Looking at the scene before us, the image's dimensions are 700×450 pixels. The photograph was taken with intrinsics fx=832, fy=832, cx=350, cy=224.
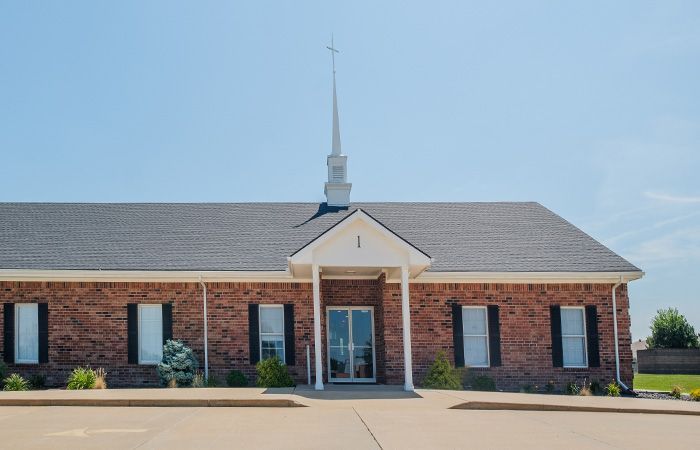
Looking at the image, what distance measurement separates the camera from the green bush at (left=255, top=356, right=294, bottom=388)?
19688mm

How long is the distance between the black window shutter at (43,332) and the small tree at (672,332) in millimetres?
23754

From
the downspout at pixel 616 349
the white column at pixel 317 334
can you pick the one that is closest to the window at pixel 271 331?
the white column at pixel 317 334

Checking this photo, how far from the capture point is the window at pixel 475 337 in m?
21.4

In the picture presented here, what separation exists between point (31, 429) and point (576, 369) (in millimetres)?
14039

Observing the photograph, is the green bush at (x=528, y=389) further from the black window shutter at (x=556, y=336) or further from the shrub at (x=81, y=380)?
the shrub at (x=81, y=380)

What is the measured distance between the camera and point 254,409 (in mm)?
14930

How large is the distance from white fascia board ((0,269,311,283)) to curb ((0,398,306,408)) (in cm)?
583

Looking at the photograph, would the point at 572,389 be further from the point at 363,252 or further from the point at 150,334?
the point at 150,334

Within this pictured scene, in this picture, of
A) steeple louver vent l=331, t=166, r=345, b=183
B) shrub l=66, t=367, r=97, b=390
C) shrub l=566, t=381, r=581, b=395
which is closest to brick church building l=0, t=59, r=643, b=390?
shrub l=566, t=381, r=581, b=395

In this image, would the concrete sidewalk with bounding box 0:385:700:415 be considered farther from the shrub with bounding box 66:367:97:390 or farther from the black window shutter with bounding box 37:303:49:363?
the black window shutter with bounding box 37:303:49:363

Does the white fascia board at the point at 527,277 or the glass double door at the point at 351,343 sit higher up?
the white fascia board at the point at 527,277

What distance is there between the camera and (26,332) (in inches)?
824

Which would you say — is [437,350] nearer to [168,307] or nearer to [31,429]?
[168,307]

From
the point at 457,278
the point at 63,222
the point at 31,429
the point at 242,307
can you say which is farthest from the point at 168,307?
the point at 31,429
